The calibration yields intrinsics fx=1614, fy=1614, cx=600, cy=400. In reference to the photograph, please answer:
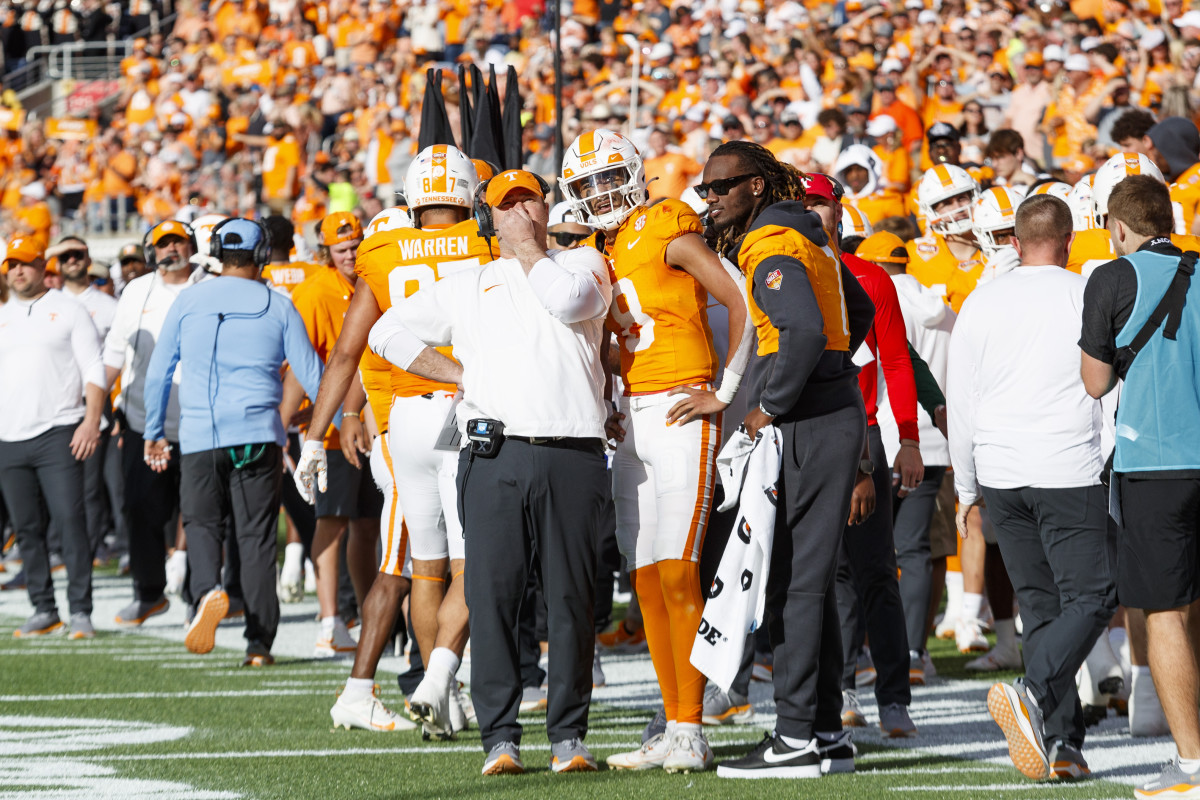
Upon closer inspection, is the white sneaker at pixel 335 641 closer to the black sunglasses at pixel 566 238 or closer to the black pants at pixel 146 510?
the black pants at pixel 146 510

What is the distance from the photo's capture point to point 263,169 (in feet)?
70.0

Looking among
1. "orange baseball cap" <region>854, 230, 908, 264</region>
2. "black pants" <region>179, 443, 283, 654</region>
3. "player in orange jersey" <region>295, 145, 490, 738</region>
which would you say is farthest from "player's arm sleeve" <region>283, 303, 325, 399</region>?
"orange baseball cap" <region>854, 230, 908, 264</region>

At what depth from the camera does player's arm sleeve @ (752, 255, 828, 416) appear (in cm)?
521

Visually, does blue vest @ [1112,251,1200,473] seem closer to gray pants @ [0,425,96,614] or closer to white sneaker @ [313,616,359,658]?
white sneaker @ [313,616,359,658]

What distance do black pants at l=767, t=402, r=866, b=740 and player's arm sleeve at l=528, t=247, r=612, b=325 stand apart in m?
0.78

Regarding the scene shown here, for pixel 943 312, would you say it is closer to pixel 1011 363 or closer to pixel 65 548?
pixel 1011 363

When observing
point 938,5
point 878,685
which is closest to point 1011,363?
point 878,685

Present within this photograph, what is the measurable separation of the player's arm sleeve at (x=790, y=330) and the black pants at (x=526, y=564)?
26.6 inches

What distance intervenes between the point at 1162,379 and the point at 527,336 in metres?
2.05

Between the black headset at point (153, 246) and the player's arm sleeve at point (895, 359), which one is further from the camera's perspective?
the black headset at point (153, 246)

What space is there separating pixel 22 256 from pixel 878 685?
6.29 meters

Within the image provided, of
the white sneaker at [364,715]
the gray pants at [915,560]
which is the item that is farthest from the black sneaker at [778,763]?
the gray pants at [915,560]

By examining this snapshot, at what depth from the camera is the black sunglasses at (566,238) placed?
329 inches

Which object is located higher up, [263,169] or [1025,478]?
[263,169]
